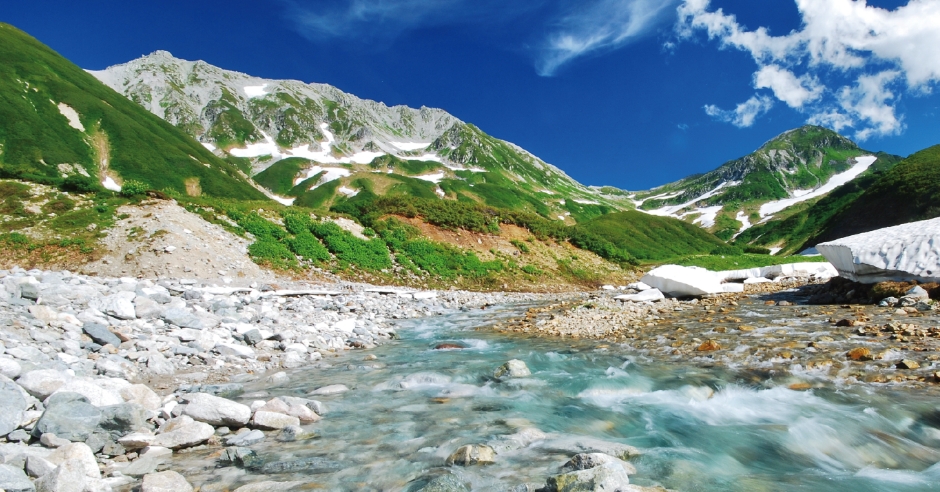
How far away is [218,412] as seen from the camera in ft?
17.5

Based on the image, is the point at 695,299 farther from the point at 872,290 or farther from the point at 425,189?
the point at 425,189

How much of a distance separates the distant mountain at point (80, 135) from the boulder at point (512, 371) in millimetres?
83776

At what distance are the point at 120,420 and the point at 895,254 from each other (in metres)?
18.3

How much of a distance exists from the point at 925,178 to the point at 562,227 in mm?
77640

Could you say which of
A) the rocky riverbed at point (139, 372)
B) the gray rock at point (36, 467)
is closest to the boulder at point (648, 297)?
the rocky riverbed at point (139, 372)

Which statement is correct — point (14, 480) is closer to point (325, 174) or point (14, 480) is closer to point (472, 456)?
point (472, 456)

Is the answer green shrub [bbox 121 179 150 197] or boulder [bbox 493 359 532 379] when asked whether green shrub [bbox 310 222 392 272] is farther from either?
boulder [bbox 493 359 532 379]

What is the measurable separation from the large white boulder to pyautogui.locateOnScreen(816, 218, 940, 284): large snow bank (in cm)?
531

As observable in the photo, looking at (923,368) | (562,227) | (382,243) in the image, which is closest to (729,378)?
(923,368)

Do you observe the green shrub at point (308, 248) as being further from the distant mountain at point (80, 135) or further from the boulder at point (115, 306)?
the distant mountain at point (80, 135)

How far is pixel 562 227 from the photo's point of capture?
1642 inches

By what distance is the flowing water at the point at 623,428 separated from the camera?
4289mm

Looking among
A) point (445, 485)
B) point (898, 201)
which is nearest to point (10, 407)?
point (445, 485)

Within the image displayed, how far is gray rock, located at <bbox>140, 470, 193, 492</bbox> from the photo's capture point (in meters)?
3.72
